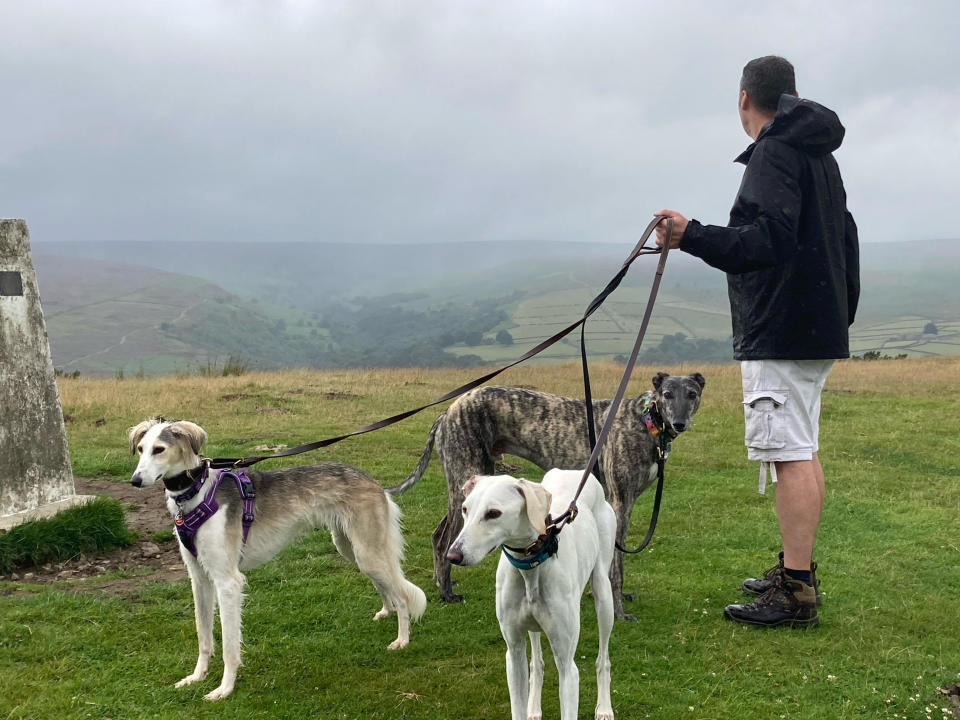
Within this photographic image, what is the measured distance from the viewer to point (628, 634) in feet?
18.0

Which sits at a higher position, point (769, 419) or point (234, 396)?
point (769, 419)

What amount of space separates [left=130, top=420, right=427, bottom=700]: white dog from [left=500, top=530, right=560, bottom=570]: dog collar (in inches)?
88.5

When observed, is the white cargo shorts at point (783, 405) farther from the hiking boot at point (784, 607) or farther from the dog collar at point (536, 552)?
the dog collar at point (536, 552)

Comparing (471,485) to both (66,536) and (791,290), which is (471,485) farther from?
(66,536)

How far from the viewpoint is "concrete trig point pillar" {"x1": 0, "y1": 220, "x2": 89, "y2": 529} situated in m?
7.27

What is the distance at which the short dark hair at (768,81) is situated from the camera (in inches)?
202

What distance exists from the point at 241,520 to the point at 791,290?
398 centimetres

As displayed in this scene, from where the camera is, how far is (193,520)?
4.85 meters

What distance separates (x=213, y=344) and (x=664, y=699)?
160m

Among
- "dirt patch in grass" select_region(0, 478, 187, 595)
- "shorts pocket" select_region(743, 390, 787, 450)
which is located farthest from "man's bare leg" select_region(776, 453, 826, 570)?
"dirt patch in grass" select_region(0, 478, 187, 595)

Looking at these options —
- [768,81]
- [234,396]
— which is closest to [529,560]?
[768,81]

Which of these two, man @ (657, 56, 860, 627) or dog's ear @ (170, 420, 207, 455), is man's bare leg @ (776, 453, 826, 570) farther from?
dog's ear @ (170, 420, 207, 455)

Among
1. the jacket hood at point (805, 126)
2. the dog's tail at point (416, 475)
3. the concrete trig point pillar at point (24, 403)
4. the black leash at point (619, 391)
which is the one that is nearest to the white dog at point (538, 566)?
the black leash at point (619, 391)

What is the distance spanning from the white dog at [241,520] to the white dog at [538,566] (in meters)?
1.66
